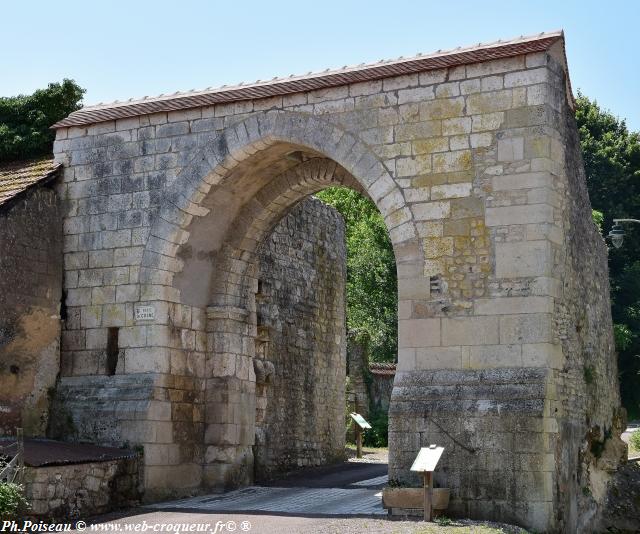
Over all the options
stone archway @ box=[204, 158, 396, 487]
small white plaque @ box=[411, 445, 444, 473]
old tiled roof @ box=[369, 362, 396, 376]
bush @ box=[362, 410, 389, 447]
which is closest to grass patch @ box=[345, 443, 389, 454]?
bush @ box=[362, 410, 389, 447]

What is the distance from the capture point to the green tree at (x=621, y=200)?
1042 inches

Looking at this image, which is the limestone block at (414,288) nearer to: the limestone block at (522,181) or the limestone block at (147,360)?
the limestone block at (522,181)

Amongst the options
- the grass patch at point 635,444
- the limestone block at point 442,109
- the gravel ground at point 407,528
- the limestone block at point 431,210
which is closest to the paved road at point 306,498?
the gravel ground at point 407,528

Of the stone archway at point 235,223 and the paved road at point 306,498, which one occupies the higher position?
the stone archway at point 235,223

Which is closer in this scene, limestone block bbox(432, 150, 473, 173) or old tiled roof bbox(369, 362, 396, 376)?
limestone block bbox(432, 150, 473, 173)

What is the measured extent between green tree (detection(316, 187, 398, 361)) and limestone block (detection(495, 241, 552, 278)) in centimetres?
2022

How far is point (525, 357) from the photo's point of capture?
10.1 meters

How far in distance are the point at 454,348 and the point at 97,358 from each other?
441 cm

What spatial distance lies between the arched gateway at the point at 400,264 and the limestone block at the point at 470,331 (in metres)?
0.02

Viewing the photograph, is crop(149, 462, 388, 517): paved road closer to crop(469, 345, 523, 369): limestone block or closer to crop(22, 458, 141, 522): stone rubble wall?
crop(22, 458, 141, 522): stone rubble wall

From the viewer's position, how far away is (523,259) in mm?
10320

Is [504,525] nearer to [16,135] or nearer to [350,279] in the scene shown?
[16,135]

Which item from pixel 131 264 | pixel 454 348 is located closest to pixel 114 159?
pixel 131 264

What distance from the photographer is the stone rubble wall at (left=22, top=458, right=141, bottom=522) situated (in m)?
10.0
